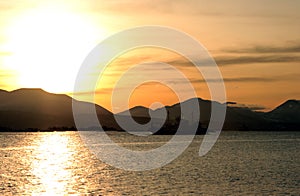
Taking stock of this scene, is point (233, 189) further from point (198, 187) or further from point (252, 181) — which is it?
point (252, 181)

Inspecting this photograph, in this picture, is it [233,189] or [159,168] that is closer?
[233,189]

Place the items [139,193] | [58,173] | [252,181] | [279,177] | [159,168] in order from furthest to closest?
[159,168] → [58,173] → [279,177] → [252,181] → [139,193]

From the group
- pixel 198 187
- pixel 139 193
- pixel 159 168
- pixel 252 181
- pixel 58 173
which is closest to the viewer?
pixel 139 193

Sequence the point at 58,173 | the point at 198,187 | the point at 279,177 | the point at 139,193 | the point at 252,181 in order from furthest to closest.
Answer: the point at 58,173
the point at 279,177
the point at 252,181
the point at 198,187
the point at 139,193

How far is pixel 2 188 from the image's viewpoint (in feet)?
259

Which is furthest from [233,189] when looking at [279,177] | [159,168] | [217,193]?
[159,168]

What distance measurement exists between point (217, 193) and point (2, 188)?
28857 millimetres

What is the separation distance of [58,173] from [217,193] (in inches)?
1506

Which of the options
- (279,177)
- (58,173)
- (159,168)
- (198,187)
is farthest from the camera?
(159,168)

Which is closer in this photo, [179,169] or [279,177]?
[279,177]

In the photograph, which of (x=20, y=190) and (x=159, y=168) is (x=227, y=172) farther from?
(x=20, y=190)

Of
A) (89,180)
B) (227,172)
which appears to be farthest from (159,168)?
(89,180)

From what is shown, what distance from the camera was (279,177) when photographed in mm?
94562

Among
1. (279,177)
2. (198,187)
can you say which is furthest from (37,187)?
(279,177)
